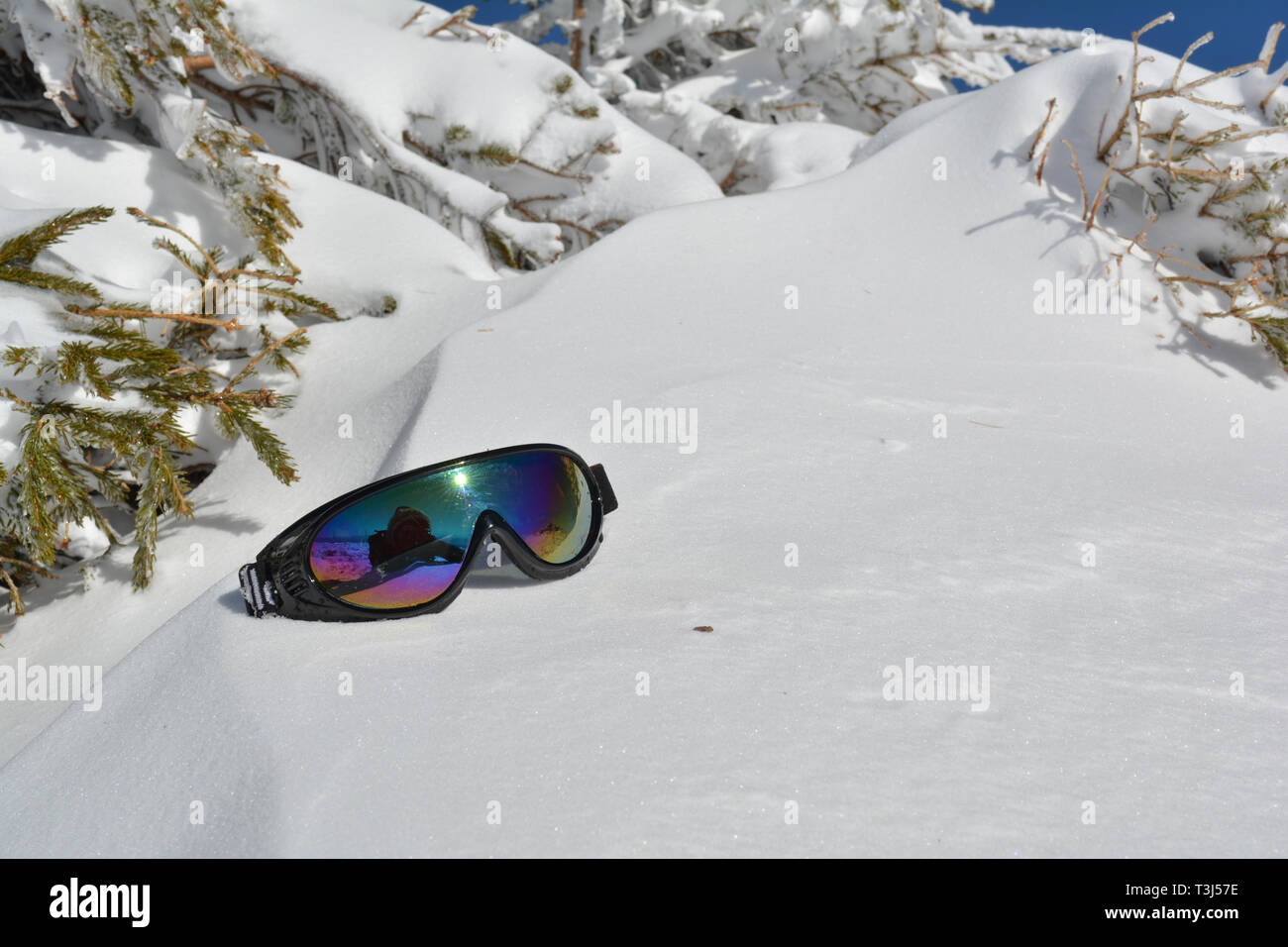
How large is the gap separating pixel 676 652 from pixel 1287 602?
44.2 inches

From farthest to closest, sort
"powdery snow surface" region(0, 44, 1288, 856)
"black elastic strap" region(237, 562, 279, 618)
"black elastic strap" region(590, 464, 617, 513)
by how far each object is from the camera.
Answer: "black elastic strap" region(590, 464, 617, 513), "black elastic strap" region(237, 562, 279, 618), "powdery snow surface" region(0, 44, 1288, 856)

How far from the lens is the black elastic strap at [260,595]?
136 centimetres

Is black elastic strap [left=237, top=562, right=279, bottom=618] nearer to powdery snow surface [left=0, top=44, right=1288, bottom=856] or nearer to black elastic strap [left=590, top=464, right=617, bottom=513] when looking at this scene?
powdery snow surface [left=0, top=44, right=1288, bottom=856]

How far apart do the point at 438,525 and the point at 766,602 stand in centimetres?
62

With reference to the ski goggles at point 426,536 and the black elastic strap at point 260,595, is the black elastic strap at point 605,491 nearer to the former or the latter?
the ski goggles at point 426,536

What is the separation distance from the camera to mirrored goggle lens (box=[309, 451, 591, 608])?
1.39 metres

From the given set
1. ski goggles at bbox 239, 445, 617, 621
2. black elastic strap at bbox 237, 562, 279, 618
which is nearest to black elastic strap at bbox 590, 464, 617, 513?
ski goggles at bbox 239, 445, 617, 621

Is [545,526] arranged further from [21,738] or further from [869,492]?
[21,738]

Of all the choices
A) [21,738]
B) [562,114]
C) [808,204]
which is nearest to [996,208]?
[808,204]

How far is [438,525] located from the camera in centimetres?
147

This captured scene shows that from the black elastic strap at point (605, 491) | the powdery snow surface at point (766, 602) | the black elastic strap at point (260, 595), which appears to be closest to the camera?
the powdery snow surface at point (766, 602)

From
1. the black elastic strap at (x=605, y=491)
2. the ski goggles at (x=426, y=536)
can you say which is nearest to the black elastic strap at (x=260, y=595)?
the ski goggles at (x=426, y=536)

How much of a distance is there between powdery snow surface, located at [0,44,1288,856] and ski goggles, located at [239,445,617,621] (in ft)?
0.20
